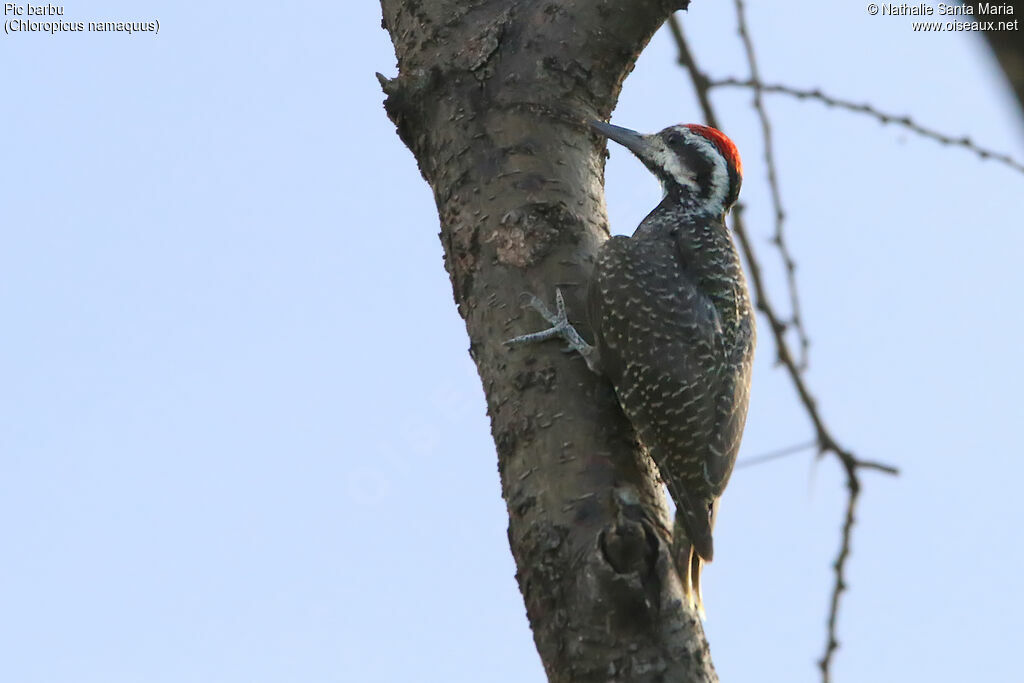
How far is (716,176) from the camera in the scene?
4.68 meters

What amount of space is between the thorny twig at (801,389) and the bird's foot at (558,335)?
35.3 inches

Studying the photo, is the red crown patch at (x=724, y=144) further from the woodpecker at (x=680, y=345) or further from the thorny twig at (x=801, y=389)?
the thorny twig at (x=801, y=389)

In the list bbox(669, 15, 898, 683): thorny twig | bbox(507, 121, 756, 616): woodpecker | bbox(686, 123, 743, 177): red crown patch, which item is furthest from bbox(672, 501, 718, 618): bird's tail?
bbox(686, 123, 743, 177): red crown patch

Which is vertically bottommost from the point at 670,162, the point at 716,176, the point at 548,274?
the point at 548,274

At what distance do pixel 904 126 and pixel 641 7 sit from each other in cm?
160

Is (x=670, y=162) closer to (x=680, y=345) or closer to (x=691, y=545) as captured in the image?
(x=680, y=345)

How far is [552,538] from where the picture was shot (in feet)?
8.81

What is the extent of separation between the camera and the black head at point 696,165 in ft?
15.3

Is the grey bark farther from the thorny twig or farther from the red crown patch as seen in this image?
the red crown patch

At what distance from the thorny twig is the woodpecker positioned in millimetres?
901

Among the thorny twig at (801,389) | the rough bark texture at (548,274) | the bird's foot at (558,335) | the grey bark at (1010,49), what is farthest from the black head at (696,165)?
the grey bark at (1010,49)

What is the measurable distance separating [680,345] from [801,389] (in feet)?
5.76

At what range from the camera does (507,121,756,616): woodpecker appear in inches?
132

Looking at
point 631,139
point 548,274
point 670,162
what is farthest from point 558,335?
point 670,162
